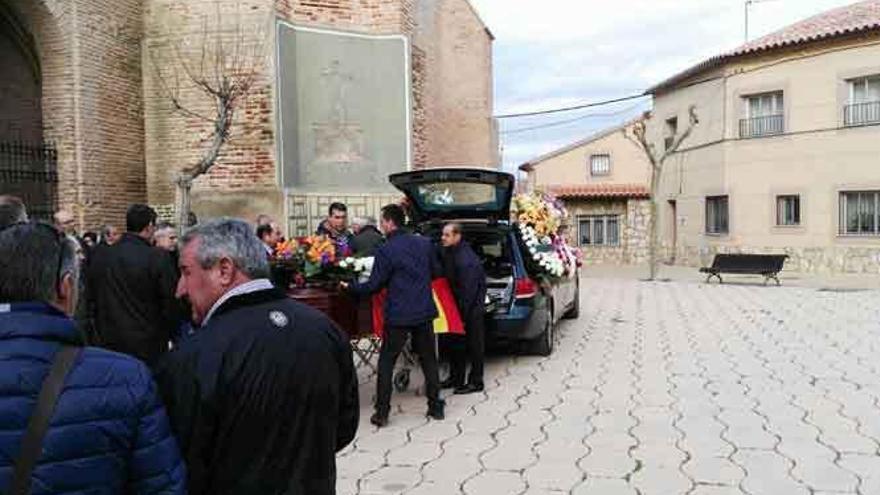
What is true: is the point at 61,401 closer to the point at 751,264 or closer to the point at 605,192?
the point at 751,264

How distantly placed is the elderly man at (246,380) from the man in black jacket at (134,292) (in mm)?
3208

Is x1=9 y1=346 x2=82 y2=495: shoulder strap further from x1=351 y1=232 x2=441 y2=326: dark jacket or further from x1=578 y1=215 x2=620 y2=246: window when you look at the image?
x1=578 y1=215 x2=620 y2=246: window

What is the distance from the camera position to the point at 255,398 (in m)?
2.24

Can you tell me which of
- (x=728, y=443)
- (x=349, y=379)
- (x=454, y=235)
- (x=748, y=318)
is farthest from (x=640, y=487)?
(x=748, y=318)

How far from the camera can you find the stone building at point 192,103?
43.3ft

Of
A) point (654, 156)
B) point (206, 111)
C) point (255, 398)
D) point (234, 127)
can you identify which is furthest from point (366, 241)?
point (654, 156)

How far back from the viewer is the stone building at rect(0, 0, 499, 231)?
13.2m

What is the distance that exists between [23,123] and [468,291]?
1162 centimetres

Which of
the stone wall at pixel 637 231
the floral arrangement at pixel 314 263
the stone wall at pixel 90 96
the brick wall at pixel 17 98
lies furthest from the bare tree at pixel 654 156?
the floral arrangement at pixel 314 263

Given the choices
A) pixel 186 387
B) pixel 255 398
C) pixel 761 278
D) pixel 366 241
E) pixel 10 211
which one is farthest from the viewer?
pixel 761 278

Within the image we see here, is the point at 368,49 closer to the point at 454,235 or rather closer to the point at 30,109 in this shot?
the point at 30,109

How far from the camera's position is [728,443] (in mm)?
5512

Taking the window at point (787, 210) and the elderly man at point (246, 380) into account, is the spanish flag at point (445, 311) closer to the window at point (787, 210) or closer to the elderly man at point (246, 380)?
the elderly man at point (246, 380)

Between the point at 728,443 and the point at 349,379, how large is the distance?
3.87 metres
